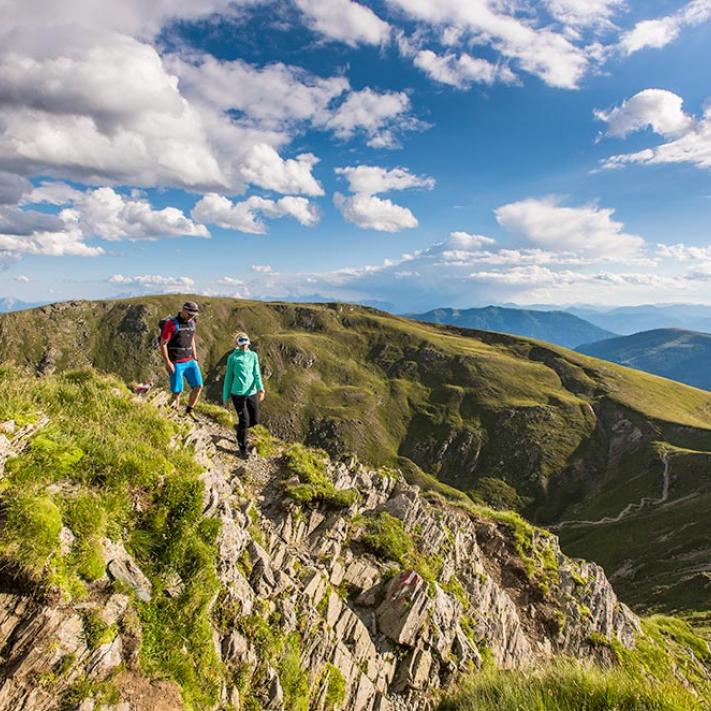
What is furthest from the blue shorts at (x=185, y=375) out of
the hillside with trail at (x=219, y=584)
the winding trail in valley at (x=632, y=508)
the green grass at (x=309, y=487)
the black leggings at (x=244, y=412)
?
the winding trail in valley at (x=632, y=508)

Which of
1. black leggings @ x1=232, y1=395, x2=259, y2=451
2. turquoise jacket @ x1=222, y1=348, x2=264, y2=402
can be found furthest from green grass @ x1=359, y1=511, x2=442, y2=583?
turquoise jacket @ x1=222, y1=348, x2=264, y2=402

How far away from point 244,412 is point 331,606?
7.20m

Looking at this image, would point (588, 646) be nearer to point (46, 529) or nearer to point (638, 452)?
point (46, 529)

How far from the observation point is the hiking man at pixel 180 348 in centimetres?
1551

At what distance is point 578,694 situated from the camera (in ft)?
20.6

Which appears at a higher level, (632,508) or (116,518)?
(116,518)

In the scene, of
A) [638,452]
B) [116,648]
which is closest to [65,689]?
[116,648]

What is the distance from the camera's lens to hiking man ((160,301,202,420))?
50.9 ft

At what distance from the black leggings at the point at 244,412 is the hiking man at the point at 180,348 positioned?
1892 millimetres

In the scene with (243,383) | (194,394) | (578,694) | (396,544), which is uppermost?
(243,383)

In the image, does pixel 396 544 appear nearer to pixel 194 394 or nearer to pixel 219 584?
pixel 219 584

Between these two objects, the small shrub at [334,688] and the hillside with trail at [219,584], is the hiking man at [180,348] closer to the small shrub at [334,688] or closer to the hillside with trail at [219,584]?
the hillside with trail at [219,584]

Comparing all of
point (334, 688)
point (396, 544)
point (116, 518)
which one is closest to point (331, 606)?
point (334, 688)

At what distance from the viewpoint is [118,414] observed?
11391 mm
